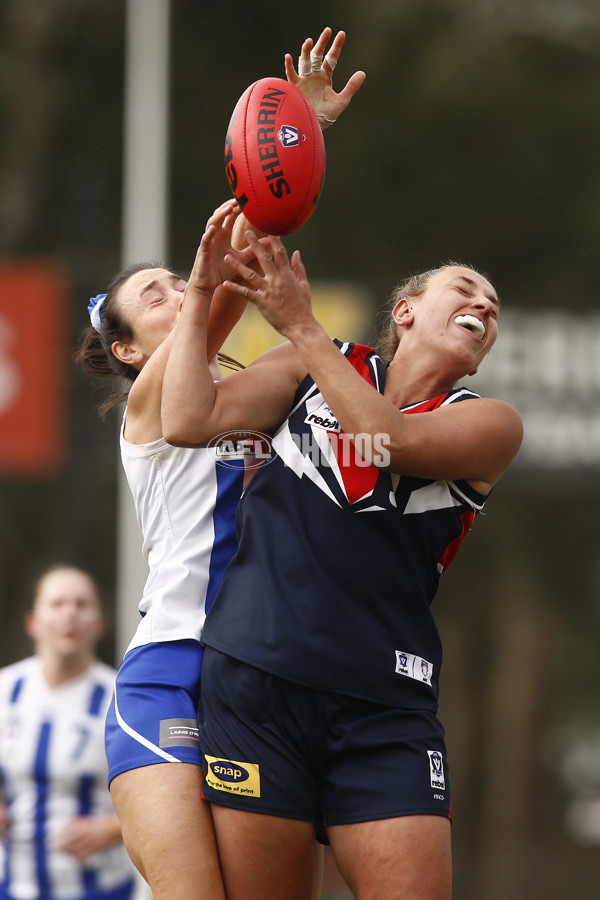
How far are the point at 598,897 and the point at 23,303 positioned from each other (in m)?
8.35

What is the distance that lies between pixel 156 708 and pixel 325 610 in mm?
489

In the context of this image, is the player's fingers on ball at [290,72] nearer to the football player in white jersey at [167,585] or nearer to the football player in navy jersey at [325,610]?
the football player in white jersey at [167,585]

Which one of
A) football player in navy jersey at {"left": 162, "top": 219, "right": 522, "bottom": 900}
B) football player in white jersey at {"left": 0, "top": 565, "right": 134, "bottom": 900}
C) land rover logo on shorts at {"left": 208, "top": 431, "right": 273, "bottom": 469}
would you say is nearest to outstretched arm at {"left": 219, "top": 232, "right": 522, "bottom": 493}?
football player in navy jersey at {"left": 162, "top": 219, "right": 522, "bottom": 900}

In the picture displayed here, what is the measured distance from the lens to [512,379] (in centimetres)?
1208

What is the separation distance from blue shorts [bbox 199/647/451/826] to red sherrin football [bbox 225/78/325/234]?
1.04m

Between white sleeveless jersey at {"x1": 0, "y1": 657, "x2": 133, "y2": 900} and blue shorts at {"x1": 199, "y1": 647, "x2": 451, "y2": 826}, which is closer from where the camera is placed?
blue shorts at {"x1": 199, "y1": 647, "x2": 451, "y2": 826}

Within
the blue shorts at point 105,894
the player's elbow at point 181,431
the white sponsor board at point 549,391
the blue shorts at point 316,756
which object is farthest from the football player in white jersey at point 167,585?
the white sponsor board at point 549,391

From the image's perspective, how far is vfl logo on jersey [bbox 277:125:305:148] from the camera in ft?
9.57

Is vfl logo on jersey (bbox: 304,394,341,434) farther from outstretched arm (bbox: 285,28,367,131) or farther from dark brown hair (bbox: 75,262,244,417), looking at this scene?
outstretched arm (bbox: 285,28,367,131)

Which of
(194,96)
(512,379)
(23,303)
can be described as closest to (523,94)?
(194,96)

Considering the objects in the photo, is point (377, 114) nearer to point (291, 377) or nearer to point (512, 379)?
point (512, 379)

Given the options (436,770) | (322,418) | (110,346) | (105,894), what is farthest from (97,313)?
(105,894)

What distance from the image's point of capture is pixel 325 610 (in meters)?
2.73

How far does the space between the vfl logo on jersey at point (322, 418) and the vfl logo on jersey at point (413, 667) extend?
52cm
